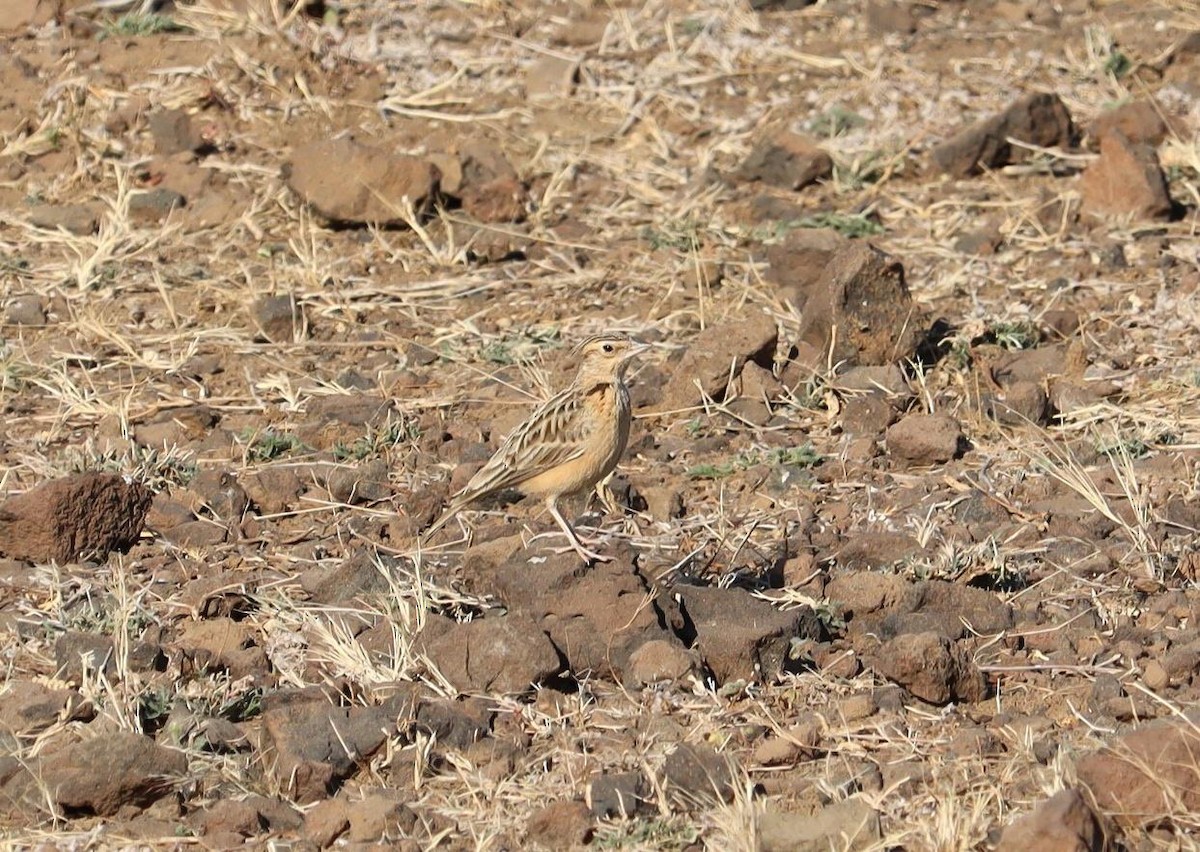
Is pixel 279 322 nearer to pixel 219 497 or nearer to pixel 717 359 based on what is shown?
pixel 219 497

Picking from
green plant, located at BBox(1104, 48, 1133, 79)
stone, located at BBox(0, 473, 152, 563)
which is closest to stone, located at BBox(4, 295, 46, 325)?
stone, located at BBox(0, 473, 152, 563)

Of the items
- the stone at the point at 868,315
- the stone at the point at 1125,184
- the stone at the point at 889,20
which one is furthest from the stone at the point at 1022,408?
the stone at the point at 889,20

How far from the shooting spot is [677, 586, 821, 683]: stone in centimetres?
635

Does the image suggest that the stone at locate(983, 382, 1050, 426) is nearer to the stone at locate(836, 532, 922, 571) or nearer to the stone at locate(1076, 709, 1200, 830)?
A: the stone at locate(836, 532, 922, 571)

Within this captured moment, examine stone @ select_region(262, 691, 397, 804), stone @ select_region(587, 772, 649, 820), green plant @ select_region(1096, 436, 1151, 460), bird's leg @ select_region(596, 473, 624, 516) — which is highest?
stone @ select_region(587, 772, 649, 820)

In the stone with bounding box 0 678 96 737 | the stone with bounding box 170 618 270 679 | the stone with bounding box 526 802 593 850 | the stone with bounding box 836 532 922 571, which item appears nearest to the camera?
the stone with bounding box 526 802 593 850

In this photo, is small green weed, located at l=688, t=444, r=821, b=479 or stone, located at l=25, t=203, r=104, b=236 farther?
stone, located at l=25, t=203, r=104, b=236

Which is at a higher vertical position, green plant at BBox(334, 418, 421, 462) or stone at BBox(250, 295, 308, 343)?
green plant at BBox(334, 418, 421, 462)

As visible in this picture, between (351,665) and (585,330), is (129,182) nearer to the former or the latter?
(585,330)

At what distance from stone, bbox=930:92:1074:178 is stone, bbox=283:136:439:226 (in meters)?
3.10

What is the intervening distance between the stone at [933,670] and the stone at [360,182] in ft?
17.2

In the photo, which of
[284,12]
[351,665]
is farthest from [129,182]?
[351,665]

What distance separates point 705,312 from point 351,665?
3.94 meters

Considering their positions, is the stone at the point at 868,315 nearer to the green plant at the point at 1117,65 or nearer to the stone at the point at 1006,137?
the stone at the point at 1006,137
